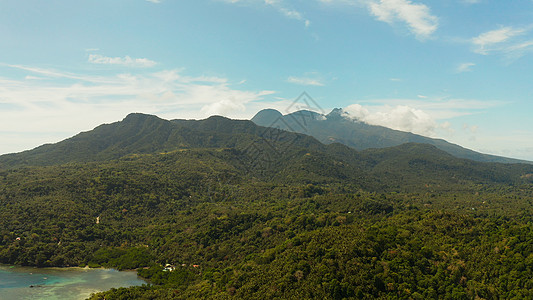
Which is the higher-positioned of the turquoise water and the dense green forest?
the dense green forest

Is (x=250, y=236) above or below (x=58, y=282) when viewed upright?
above

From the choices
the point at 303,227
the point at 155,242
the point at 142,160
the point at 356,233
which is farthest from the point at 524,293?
the point at 142,160

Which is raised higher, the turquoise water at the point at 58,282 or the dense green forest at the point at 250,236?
the dense green forest at the point at 250,236

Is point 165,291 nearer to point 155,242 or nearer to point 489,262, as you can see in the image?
point 155,242

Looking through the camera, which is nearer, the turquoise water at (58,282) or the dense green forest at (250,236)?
the dense green forest at (250,236)
